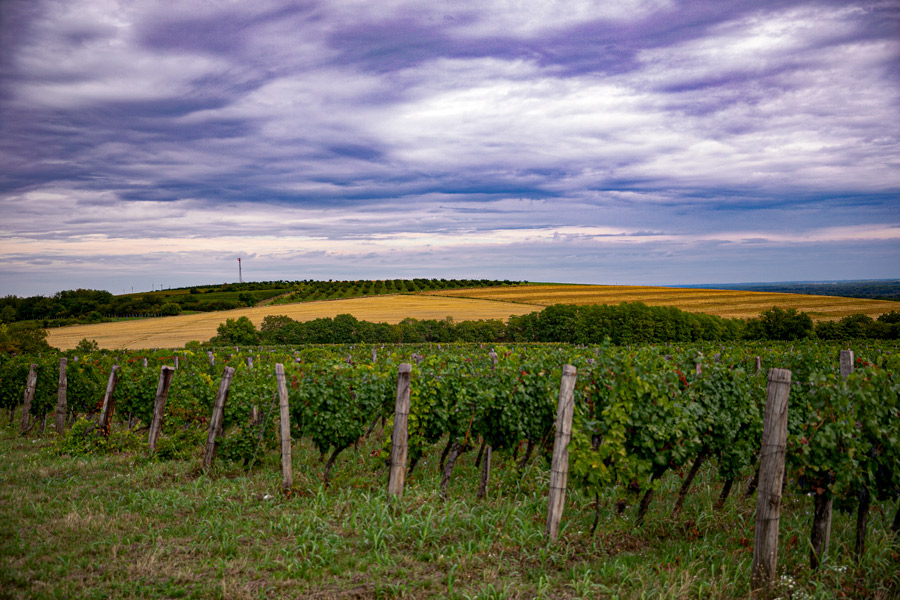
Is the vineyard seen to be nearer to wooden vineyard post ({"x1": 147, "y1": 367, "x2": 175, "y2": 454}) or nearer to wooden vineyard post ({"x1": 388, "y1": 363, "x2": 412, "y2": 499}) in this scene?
wooden vineyard post ({"x1": 147, "y1": 367, "x2": 175, "y2": 454})

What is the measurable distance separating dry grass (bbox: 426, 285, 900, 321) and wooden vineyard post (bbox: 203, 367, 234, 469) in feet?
206

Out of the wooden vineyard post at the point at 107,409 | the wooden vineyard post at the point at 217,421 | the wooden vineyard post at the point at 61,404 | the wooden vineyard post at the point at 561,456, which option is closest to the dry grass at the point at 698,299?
the wooden vineyard post at the point at 61,404

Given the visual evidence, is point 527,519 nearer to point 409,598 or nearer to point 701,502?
point 409,598

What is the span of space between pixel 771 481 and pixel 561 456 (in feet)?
6.86

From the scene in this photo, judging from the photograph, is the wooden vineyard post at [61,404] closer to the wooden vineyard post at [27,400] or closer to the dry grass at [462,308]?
the wooden vineyard post at [27,400]

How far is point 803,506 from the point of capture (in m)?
7.25

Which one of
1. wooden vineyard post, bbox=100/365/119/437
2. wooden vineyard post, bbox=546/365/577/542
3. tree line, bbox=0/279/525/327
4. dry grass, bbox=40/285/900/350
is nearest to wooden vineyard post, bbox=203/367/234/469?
wooden vineyard post, bbox=100/365/119/437

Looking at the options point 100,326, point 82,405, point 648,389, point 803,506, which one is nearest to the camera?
point 648,389

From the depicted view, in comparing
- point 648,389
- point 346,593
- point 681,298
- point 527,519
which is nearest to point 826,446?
point 648,389

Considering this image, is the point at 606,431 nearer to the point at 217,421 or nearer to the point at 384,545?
the point at 384,545

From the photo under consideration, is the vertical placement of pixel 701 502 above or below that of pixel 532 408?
below

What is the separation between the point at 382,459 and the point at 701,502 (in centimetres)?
473

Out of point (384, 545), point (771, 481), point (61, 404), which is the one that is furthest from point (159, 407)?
point (771, 481)

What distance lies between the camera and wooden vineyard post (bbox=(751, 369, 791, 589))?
509cm
